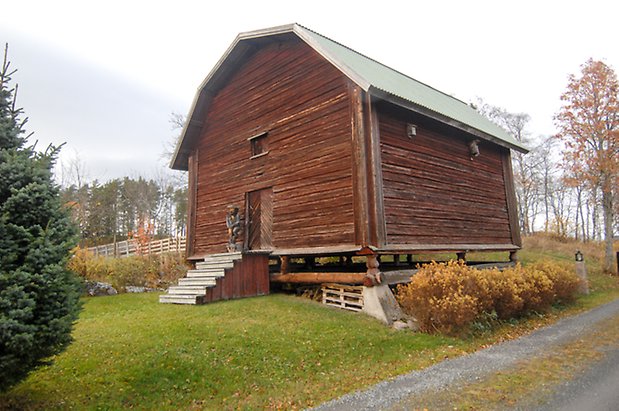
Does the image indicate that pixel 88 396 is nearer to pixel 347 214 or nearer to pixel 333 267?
pixel 347 214

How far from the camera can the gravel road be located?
17.5ft

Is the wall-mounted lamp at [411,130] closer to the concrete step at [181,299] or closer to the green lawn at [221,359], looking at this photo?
the green lawn at [221,359]

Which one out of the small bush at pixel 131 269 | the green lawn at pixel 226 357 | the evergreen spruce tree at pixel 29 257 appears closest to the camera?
the evergreen spruce tree at pixel 29 257

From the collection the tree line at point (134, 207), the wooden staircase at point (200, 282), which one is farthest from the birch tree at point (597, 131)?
the tree line at point (134, 207)

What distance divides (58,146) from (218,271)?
7014 mm

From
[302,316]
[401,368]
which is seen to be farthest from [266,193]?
[401,368]

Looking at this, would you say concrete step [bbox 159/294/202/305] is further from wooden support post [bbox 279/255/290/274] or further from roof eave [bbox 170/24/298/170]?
roof eave [bbox 170/24/298/170]

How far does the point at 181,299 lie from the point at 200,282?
674 millimetres

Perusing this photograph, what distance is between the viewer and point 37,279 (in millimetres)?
4480

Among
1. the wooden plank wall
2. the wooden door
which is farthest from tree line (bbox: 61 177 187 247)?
the wooden plank wall

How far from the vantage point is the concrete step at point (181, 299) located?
10758mm

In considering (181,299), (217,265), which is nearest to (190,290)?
(181,299)

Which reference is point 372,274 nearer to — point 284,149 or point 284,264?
point 284,264

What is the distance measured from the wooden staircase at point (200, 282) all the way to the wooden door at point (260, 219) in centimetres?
203
